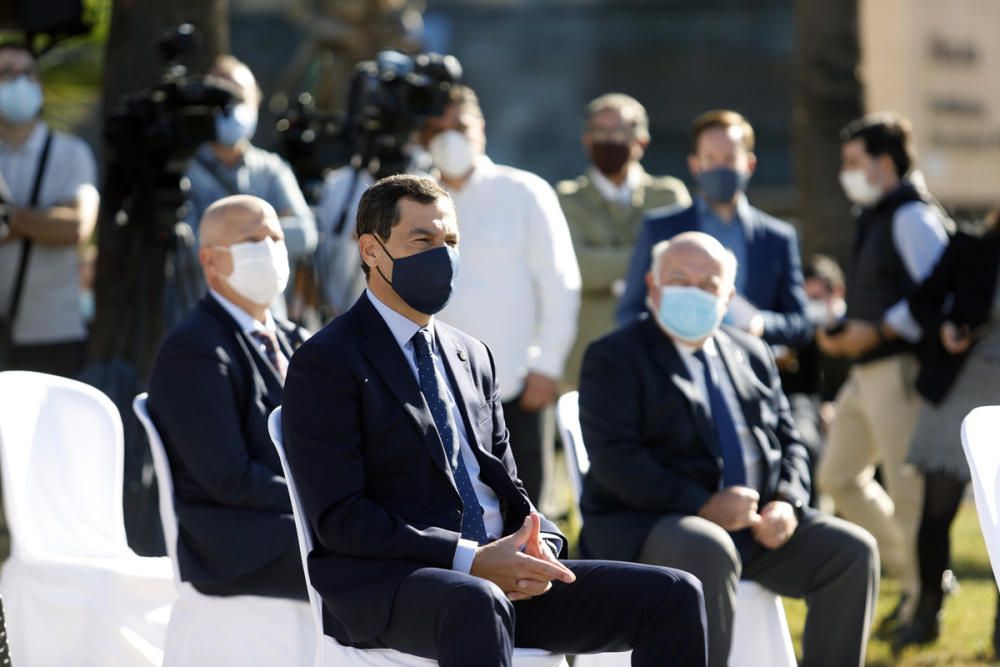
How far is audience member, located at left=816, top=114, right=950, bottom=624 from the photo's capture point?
264 inches

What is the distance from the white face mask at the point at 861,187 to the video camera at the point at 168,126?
2.30m

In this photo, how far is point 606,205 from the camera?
25.5 feet

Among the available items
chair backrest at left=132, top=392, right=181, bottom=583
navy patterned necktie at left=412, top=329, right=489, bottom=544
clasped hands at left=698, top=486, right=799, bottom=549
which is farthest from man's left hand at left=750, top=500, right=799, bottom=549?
chair backrest at left=132, top=392, right=181, bottom=583

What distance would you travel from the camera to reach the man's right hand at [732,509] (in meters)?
5.12

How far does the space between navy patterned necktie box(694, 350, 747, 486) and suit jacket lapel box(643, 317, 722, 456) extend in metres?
0.03

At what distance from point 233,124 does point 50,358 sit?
4.57ft

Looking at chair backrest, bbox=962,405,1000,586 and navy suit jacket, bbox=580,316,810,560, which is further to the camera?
navy suit jacket, bbox=580,316,810,560

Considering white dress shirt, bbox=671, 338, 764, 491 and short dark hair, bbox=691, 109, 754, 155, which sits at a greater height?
short dark hair, bbox=691, 109, 754, 155

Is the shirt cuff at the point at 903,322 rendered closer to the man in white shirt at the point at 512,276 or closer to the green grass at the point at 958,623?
the green grass at the point at 958,623

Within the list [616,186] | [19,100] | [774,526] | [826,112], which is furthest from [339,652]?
[826,112]

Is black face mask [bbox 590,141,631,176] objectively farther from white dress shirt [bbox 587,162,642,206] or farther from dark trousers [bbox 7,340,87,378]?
dark trousers [bbox 7,340,87,378]

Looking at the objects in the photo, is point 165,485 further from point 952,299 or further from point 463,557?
point 952,299

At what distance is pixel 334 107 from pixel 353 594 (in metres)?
11.2

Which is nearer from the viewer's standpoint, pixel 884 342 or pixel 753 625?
pixel 753 625
